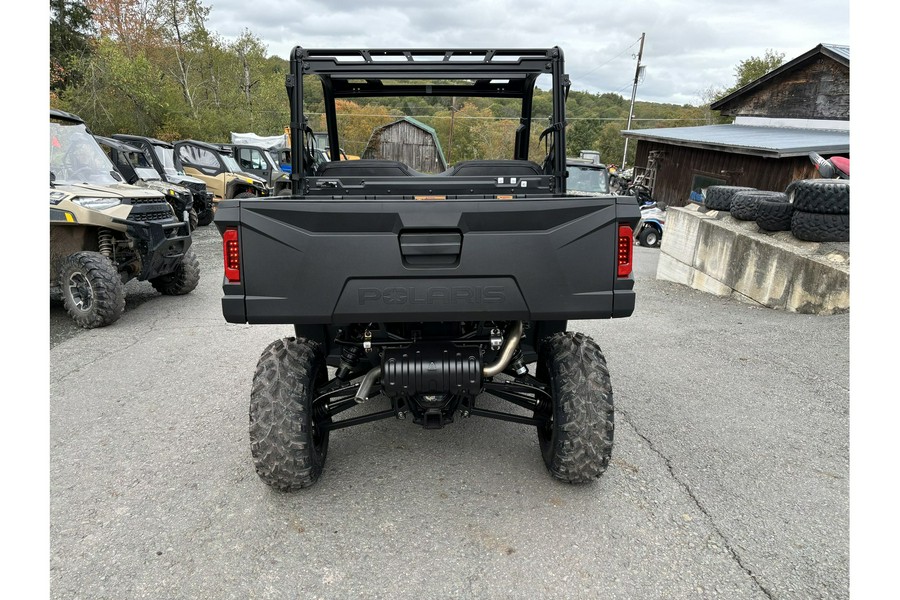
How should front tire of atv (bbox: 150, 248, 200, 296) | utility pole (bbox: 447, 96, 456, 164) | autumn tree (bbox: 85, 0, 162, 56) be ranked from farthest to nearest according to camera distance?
autumn tree (bbox: 85, 0, 162, 56), front tire of atv (bbox: 150, 248, 200, 296), utility pole (bbox: 447, 96, 456, 164)

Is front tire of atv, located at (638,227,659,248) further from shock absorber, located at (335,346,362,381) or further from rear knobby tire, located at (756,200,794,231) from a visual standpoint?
shock absorber, located at (335,346,362,381)

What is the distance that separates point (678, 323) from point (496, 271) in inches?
187

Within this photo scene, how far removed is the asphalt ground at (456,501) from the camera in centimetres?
237

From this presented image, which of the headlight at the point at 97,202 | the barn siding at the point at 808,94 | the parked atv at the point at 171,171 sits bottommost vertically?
the headlight at the point at 97,202

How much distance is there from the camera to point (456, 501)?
115 inches

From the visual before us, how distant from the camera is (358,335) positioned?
9.93 feet

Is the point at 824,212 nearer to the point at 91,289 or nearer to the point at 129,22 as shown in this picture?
the point at 91,289

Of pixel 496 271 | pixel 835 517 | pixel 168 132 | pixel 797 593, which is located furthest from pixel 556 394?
pixel 168 132

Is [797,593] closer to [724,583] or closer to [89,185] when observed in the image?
[724,583]

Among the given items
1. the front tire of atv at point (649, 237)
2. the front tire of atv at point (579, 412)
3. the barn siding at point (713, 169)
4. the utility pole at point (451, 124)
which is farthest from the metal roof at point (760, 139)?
the front tire of atv at point (579, 412)

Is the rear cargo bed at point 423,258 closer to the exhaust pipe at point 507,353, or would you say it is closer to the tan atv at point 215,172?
the exhaust pipe at point 507,353

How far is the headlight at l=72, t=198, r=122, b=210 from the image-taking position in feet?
19.1

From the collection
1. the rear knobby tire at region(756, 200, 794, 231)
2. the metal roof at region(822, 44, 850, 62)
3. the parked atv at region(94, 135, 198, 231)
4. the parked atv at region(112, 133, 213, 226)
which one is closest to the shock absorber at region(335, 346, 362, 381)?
the parked atv at region(94, 135, 198, 231)

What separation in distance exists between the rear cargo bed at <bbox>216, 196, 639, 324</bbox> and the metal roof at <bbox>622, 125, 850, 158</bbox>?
43.6 ft
